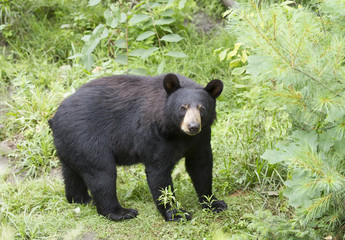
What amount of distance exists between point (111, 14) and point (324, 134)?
3.42 m

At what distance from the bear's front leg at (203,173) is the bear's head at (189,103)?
39cm

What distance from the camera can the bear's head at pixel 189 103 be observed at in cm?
474

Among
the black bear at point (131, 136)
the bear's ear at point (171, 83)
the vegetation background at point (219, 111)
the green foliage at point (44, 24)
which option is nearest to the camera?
the vegetation background at point (219, 111)

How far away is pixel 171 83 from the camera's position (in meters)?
4.92

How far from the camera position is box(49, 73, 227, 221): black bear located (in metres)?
4.99

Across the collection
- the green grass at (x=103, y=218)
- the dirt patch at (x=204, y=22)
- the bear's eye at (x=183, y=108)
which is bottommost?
the green grass at (x=103, y=218)

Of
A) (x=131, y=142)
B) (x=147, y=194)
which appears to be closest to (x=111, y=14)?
(x=131, y=142)

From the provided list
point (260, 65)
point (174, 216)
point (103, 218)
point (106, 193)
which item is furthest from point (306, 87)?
→ point (103, 218)

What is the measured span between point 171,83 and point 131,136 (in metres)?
0.80

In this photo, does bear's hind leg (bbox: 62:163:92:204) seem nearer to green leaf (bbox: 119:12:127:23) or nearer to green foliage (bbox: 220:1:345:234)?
green leaf (bbox: 119:12:127:23)

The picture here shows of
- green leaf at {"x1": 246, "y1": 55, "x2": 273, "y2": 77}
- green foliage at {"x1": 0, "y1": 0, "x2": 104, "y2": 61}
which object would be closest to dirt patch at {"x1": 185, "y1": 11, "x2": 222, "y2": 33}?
green foliage at {"x1": 0, "y1": 0, "x2": 104, "y2": 61}

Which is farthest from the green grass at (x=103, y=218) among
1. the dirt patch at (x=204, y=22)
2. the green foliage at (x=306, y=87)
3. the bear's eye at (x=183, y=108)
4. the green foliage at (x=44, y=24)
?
the dirt patch at (x=204, y=22)

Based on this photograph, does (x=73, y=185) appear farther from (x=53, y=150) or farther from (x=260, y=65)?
(x=260, y=65)

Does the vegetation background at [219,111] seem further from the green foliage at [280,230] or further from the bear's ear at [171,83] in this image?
the bear's ear at [171,83]
